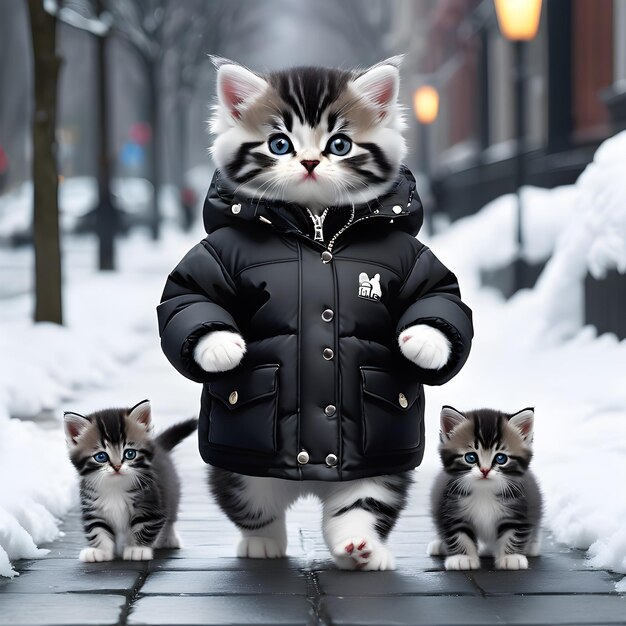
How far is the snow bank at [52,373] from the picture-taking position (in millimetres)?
5234

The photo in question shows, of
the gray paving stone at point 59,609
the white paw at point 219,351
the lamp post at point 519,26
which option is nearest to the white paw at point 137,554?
the gray paving stone at point 59,609

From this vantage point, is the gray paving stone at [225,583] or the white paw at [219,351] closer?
the gray paving stone at [225,583]

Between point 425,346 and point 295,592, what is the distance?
94cm

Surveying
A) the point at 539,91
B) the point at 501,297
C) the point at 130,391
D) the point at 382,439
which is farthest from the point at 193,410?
the point at 539,91

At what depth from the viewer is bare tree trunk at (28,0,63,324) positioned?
1173 cm

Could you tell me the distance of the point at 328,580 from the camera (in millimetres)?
4363

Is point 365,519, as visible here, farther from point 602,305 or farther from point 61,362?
point 61,362

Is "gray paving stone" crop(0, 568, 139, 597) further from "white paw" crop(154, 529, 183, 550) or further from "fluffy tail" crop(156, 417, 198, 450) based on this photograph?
"fluffy tail" crop(156, 417, 198, 450)

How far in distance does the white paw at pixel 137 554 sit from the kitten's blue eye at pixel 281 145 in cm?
153

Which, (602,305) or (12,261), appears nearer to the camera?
(602,305)

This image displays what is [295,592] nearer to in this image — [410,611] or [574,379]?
[410,611]

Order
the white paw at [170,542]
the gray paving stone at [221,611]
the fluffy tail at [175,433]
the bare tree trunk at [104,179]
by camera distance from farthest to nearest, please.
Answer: the bare tree trunk at [104,179], the fluffy tail at [175,433], the white paw at [170,542], the gray paving stone at [221,611]

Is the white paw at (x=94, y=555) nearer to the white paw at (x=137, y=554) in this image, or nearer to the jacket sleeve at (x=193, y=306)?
Result: the white paw at (x=137, y=554)

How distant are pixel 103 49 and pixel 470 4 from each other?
9409 mm
